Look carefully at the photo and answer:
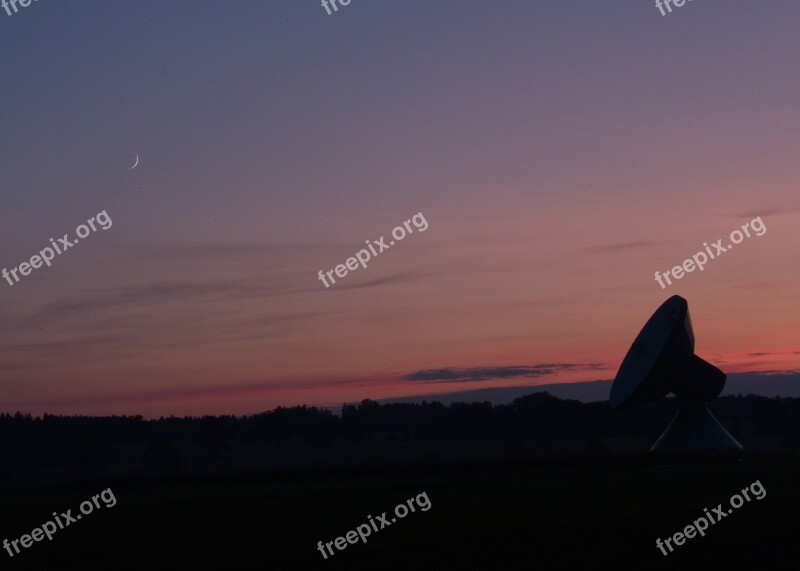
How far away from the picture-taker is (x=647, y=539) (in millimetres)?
29469

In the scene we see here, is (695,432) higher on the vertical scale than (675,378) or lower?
lower

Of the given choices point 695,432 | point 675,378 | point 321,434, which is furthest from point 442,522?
point 321,434

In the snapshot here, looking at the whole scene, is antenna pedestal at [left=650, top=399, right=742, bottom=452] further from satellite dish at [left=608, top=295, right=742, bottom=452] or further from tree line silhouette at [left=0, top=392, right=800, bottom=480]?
tree line silhouette at [left=0, top=392, right=800, bottom=480]

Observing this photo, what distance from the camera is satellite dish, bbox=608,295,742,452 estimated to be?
6194cm

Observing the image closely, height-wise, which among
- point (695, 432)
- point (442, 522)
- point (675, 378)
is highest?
point (442, 522)

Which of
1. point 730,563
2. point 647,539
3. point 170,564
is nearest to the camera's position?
point 730,563

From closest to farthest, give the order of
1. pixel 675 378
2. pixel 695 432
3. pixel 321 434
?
pixel 675 378
pixel 695 432
pixel 321 434

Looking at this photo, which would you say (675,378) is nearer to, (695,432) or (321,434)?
(695,432)

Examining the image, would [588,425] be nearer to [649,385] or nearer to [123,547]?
[649,385]

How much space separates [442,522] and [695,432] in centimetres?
3577

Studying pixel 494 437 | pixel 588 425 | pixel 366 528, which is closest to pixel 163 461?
pixel 494 437

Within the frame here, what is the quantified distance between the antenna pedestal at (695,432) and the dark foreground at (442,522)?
463 centimetres

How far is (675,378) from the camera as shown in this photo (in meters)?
63.3

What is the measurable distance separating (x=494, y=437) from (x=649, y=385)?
9581 cm
